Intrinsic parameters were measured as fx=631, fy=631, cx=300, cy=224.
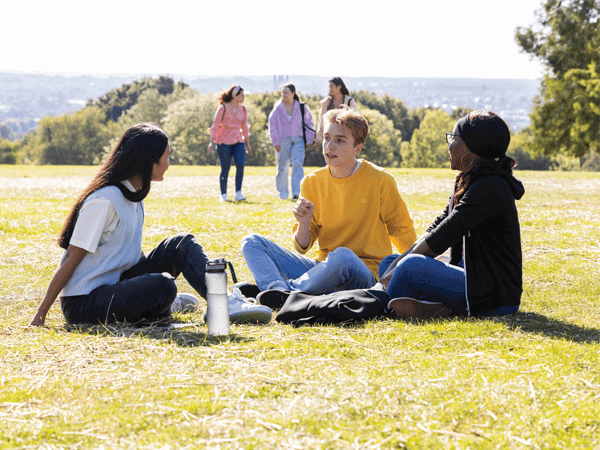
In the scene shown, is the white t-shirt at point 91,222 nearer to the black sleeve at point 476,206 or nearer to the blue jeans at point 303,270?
the blue jeans at point 303,270

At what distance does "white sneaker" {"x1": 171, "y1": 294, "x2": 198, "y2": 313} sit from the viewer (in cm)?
561

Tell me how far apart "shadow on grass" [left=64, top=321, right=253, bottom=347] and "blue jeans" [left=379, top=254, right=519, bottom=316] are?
1336mm

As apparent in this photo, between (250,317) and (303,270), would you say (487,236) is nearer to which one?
(303,270)

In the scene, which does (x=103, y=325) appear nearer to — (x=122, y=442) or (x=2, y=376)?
(x=2, y=376)

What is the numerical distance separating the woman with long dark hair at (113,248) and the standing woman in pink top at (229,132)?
953cm

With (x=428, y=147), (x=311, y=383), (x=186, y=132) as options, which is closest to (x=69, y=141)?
(x=186, y=132)

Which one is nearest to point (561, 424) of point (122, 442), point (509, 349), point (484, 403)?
point (484, 403)

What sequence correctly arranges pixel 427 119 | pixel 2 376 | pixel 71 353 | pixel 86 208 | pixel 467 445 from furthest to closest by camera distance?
pixel 427 119, pixel 86 208, pixel 71 353, pixel 2 376, pixel 467 445

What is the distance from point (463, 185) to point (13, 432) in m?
3.60

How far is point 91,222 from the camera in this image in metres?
4.80

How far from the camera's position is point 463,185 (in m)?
5.04

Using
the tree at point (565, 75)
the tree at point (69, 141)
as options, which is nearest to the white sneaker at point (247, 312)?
the tree at point (565, 75)

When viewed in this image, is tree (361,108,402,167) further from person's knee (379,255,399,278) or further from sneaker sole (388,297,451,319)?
sneaker sole (388,297,451,319)

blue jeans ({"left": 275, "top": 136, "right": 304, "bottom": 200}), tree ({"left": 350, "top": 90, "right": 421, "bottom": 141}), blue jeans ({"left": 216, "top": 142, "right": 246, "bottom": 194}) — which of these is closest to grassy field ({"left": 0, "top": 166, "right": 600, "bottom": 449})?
blue jeans ({"left": 216, "top": 142, "right": 246, "bottom": 194})
